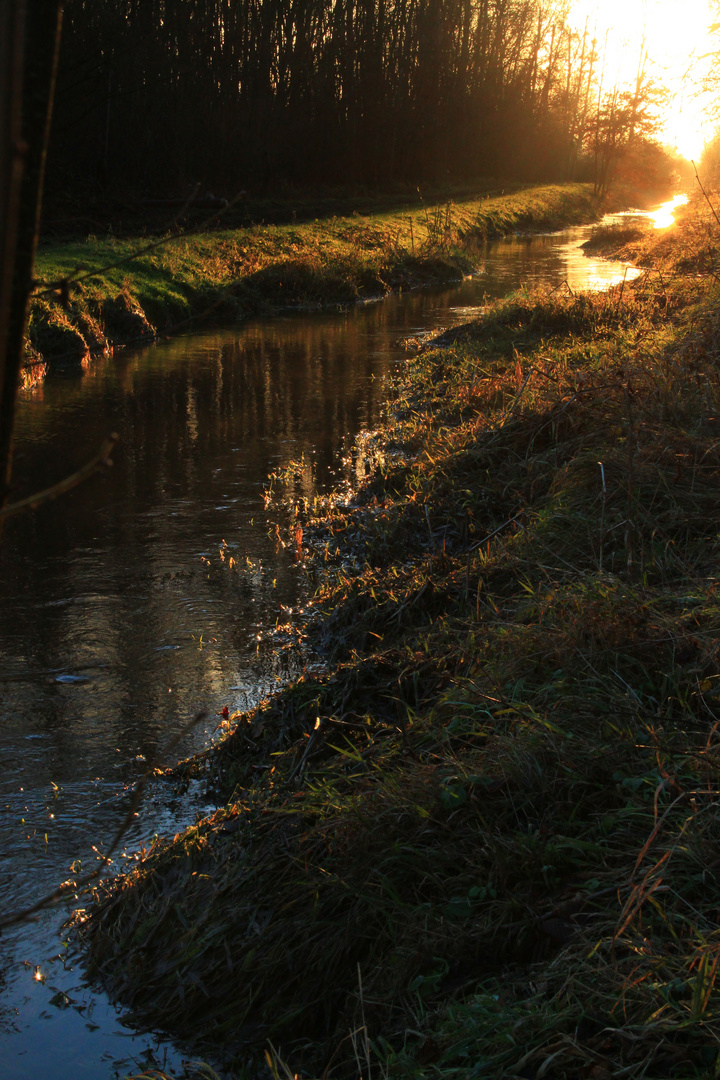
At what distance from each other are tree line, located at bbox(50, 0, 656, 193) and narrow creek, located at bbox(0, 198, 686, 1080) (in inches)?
681

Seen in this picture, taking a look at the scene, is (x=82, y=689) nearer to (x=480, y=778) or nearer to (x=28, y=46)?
(x=480, y=778)

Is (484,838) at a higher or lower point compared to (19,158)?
lower

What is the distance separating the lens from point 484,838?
8.29 feet

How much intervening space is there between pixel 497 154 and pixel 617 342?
50854mm

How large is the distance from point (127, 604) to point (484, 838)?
149 inches

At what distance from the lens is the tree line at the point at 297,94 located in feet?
87.4

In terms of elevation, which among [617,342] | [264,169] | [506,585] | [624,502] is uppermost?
[264,169]

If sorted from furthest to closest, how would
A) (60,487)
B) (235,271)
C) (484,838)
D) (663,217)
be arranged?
1. (663,217)
2. (235,271)
3. (484,838)
4. (60,487)

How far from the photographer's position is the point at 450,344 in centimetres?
1344

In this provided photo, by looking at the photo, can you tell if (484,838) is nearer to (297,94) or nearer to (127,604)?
(127,604)

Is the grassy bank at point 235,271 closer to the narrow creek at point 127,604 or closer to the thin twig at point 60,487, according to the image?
the narrow creek at point 127,604

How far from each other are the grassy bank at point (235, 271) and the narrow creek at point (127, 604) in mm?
988

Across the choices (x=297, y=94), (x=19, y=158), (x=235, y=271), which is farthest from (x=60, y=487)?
(x=297, y=94)

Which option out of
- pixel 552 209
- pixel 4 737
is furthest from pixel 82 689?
pixel 552 209
